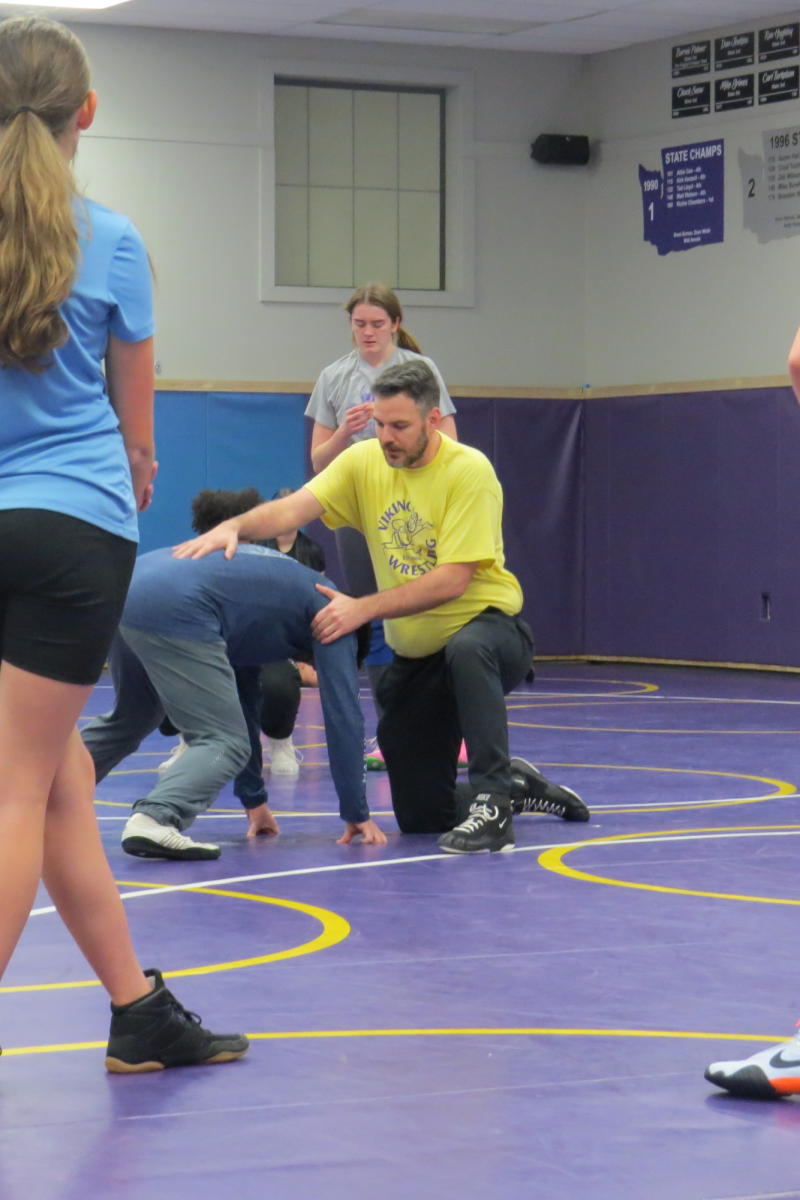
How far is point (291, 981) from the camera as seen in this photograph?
3.00m

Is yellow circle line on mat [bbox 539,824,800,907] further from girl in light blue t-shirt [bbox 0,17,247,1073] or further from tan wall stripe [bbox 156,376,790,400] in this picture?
tan wall stripe [bbox 156,376,790,400]

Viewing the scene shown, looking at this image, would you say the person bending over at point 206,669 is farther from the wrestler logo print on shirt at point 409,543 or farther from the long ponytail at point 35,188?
the long ponytail at point 35,188

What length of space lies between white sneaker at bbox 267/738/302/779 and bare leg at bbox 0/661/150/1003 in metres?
3.77

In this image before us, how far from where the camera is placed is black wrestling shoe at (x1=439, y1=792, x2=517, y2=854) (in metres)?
4.39

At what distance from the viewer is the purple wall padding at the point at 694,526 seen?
412 inches

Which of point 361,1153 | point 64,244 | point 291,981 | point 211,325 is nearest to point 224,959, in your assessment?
point 291,981

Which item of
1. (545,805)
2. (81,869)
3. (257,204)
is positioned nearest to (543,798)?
(545,805)

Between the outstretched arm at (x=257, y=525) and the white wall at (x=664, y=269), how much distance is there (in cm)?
620

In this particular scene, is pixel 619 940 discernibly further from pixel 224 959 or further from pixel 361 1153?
pixel 361 1153

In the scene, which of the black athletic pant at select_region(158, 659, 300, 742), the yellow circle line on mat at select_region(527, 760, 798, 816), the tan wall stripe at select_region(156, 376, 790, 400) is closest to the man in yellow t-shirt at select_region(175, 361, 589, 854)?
the yellow circle line on mat at select_region(527, 760, 798, 816)

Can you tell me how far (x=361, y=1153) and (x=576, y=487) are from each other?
9.83 meters

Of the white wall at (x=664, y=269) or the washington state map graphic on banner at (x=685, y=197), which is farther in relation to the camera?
the washington state map graphic on banner at (x=685, y=197)

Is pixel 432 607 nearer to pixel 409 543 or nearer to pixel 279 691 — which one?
pixel 409 543

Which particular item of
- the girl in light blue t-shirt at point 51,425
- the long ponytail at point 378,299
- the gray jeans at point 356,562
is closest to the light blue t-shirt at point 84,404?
the girl in light blue t-shirt at point 51,425
